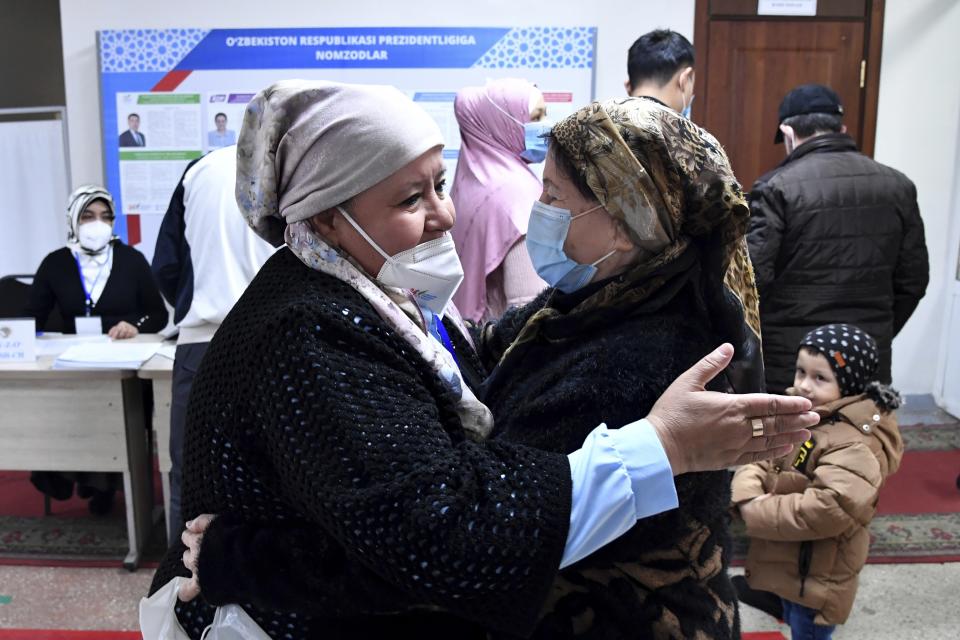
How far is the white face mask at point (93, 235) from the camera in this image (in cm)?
408

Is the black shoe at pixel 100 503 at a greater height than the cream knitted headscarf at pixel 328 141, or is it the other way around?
the cream knitted headscarf at pixel 328 141

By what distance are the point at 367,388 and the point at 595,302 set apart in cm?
39

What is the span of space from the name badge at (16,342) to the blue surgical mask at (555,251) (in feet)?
8.92

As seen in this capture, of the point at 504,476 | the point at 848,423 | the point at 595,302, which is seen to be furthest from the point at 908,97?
the point at 504,476

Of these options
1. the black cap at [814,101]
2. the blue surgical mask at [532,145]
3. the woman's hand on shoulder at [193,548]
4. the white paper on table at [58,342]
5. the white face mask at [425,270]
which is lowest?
the white paper on table at [58,342]

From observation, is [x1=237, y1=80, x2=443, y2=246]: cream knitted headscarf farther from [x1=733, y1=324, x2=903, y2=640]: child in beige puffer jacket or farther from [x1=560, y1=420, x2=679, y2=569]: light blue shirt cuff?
[x1=733, y1=324, x2=903, y2=640]: child in beige puffer jacket

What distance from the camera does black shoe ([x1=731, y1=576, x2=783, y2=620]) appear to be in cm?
289

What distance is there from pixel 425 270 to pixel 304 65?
4.01 m

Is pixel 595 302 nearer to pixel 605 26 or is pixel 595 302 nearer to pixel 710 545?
pixel 710 545

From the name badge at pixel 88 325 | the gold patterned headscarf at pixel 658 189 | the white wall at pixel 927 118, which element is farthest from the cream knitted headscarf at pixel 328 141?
the white wall at pixel 927 118

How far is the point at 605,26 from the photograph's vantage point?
473 cm

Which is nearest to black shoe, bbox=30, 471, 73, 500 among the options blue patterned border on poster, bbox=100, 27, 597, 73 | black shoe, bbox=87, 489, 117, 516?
black shoe, bbox=87, 489, 117, 516

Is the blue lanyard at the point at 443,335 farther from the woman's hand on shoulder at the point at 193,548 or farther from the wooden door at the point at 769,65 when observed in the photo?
the wooden door at the point at 769,65

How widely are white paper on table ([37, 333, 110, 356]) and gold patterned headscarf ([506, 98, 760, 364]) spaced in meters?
3.04
